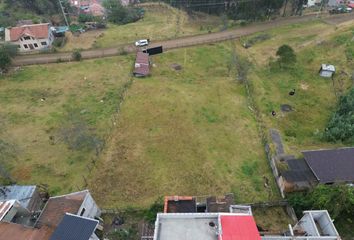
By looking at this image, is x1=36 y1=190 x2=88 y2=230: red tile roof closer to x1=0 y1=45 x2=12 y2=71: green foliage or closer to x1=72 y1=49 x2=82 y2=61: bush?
x1=72 y1=49 x2=82 y2=61: bush

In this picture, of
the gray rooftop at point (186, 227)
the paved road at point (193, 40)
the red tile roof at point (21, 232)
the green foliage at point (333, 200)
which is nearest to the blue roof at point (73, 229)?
the red tile roof at point (21, 232)

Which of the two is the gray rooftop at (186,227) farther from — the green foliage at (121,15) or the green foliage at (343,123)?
the green foliage at (121,15)

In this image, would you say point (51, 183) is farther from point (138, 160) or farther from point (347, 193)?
point (347, 193)

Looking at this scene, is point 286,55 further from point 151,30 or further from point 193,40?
point 151,30

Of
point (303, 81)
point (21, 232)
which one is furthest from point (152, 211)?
point (303, 81)

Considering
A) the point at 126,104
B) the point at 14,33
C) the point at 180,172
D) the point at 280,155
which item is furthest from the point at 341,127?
the point at 14,33

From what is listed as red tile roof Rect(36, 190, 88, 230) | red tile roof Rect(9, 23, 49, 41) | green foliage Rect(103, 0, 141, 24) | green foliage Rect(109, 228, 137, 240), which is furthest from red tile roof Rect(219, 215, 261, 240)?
green foliage Rect(103, 0, 141, 24)
